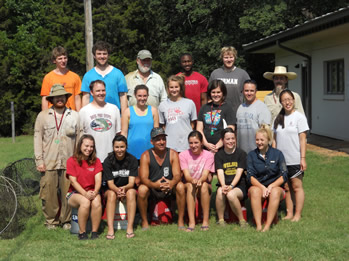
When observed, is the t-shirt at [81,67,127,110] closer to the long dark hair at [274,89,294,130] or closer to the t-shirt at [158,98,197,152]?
the t-shirt at [158,98,197,152]

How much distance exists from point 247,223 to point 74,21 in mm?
20791

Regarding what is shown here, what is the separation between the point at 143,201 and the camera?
6.64 meters

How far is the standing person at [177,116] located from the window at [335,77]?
32.9 ft

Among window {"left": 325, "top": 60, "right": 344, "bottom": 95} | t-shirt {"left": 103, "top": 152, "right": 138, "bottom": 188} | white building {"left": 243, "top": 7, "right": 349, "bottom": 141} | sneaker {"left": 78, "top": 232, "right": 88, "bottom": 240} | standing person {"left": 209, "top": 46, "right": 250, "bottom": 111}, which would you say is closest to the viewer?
sneaker {"left": 78, "top": 232, "right": 88, "bottom": 240}

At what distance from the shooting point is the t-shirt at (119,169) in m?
6.57

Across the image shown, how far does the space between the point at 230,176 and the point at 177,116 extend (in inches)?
42.6

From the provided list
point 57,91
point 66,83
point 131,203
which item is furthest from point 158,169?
point 66,83

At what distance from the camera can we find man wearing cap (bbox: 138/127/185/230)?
6641 millimetres

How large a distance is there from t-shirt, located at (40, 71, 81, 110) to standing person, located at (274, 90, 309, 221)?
287 cm

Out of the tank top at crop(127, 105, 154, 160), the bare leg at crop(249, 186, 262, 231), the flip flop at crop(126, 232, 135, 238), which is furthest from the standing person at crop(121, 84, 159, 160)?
the bare leg at crop(249, 186, 262, 231)

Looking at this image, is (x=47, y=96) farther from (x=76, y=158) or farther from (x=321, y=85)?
(x=321, y=85)

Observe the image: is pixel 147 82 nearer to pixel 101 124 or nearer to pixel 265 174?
pixel 101 124

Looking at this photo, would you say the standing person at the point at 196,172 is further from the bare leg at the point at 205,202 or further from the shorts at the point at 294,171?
the shorts at the point at 294,171

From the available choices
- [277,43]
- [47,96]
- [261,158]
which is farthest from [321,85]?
[47,96]
